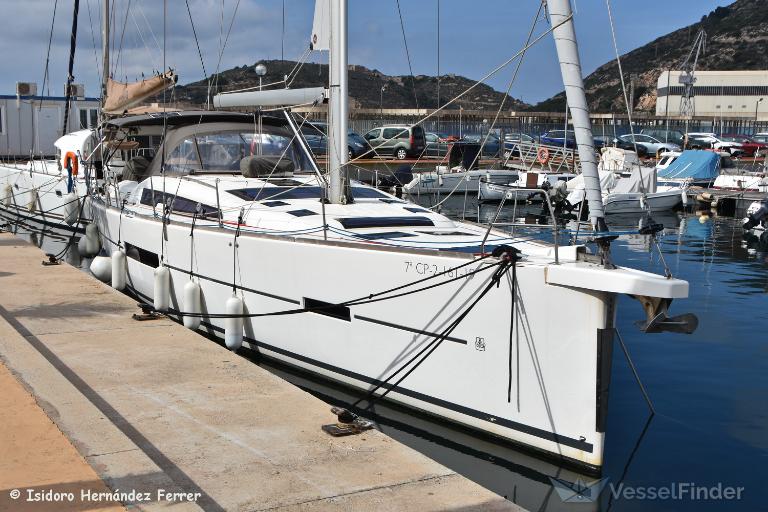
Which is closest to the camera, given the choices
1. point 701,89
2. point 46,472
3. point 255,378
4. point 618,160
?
point 46,472

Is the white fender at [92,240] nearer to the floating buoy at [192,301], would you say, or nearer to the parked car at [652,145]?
the floating buoy at [192,301]

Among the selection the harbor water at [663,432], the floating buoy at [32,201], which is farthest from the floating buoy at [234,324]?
the floating buoy at [32,201]

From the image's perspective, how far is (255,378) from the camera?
23.8ft

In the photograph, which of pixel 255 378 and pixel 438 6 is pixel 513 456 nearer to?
pixel 255 378

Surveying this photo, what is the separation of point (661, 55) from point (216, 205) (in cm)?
15261

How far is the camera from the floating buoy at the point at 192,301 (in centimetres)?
987

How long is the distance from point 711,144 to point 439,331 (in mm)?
49680

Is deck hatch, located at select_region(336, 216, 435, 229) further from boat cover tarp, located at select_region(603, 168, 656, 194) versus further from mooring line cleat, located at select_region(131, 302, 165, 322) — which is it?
boat cover tarp, located at select_region(603, 168, 656, 194)

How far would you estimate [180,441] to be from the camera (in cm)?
575

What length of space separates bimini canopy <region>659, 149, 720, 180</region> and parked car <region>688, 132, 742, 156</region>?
1428 centimetres

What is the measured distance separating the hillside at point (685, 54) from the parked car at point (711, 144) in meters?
67.6

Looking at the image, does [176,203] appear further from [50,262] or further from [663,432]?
[663,432]

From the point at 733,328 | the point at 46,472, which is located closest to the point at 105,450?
the point at 46,472

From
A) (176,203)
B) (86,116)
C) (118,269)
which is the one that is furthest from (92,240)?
(86,116)
